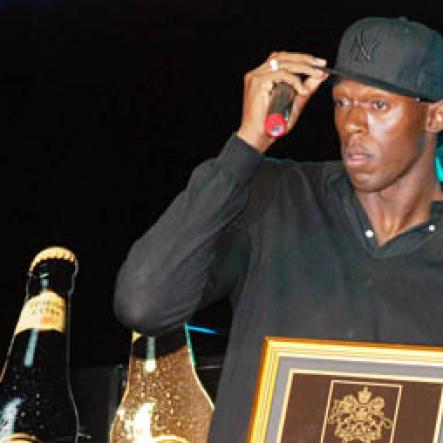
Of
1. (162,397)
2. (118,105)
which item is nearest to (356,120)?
(162,397)

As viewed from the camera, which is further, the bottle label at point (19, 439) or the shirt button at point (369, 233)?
the bottle label at point (19, 439)

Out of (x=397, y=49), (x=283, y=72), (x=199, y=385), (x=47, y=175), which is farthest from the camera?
(x=47, y=175)

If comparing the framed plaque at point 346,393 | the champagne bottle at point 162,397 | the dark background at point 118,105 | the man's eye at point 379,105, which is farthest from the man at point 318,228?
the dark background at point 118,105

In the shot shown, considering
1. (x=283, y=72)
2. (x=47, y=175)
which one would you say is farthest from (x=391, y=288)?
(x=47, y=175)

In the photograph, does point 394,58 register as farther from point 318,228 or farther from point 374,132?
point 318,228

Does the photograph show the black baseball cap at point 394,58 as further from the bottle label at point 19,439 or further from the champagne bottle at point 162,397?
the bottle label at point 19,439

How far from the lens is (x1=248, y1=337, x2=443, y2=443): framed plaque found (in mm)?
1295

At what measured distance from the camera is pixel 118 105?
2.73 meters

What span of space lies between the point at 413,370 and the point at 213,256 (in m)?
0.32

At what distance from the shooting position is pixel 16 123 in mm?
2713

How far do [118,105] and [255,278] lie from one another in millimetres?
1252

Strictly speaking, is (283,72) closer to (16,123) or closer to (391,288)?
(391,288)

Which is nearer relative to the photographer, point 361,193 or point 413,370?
point 413,370

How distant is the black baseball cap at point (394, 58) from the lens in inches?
63.1
